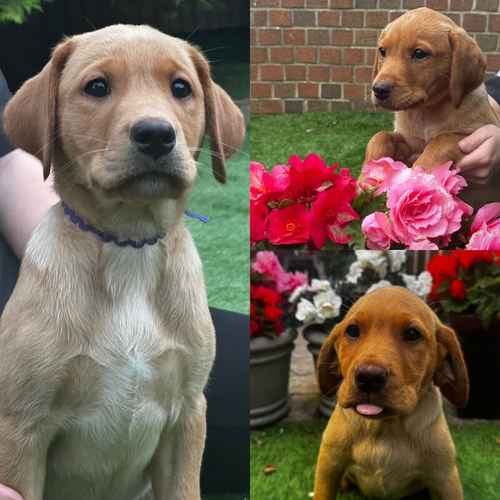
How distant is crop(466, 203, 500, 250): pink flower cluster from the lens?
109 centimetres

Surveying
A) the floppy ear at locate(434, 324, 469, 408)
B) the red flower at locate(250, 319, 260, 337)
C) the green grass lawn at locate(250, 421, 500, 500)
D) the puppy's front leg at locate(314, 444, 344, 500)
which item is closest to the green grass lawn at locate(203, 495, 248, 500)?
the green grass lawn at locate(250, 421, 500, 500)

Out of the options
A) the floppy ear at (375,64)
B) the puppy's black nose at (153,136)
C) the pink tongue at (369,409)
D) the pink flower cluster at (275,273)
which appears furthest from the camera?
the pink flower cluster at (275,273)

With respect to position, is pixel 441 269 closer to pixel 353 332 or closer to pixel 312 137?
pixel 353 332

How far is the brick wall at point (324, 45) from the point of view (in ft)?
3.26

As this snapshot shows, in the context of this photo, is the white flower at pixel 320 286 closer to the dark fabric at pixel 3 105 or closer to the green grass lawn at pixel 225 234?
the green grass lawn at pixel 225 234

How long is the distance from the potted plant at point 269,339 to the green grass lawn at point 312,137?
163mm

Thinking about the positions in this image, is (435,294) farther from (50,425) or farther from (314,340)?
Result: (50,425)

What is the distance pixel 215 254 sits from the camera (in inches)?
43.6

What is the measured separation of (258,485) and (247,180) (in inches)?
20.7

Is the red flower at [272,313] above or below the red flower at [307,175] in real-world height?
below

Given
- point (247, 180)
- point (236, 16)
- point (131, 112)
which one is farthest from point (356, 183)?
point (131, 112)

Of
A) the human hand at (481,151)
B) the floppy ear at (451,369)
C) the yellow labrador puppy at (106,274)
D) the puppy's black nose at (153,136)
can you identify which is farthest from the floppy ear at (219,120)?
the floppy ear at (451,369)

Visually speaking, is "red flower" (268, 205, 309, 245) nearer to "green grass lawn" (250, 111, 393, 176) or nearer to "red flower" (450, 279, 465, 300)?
"green grass lawn" (250, 111, 393, 176)

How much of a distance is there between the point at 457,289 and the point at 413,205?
0.63 feet
